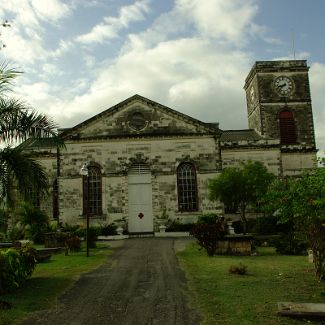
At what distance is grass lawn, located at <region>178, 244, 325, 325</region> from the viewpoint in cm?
814

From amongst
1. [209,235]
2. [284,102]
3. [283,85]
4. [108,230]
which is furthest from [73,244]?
[283,85]

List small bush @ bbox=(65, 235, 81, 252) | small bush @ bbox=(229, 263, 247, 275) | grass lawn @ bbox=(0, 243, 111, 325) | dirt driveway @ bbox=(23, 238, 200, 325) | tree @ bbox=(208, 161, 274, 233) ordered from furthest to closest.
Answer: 1. tree @ bbox=(208, 161, 274, 233)
2. small bush @ bbox=(65, 235, 81, 252)
3. small bush @ bbox=(229, 263, 247, 275)
4. grass lawn @ bbox=(0, 243, 111, 325)
5. dirt driveway @ bbox=(23, 238, 200, 325)

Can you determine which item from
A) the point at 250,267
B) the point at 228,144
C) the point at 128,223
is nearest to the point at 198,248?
the point at 250,267

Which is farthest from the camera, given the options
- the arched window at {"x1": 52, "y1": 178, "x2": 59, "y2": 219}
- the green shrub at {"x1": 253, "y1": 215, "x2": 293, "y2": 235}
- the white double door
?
the arched window at {"x1": 52, "y1": 178, "x2": 59, "y2": 219}

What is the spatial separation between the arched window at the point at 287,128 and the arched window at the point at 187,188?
36.8 feet

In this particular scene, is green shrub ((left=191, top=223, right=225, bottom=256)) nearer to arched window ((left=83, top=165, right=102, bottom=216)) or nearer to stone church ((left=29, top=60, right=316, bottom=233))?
stone church ((left=29, top=60, right=316, bottom=233))

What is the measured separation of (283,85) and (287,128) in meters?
3.98

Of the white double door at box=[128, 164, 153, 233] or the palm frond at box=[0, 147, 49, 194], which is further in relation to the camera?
the white double door at box=[128, 164, 153, 233]

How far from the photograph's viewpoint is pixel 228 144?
32906 millimetres

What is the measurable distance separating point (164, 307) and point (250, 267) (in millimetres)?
5924

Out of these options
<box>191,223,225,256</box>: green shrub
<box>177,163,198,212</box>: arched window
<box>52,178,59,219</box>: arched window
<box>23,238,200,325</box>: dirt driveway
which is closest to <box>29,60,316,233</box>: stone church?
<box>177,163,198,212</box>: arched window

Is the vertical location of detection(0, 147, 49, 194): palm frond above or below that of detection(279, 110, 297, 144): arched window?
below

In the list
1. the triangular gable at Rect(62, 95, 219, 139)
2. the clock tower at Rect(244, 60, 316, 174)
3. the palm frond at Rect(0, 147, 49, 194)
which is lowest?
the palm frond at Rect(0, 147, 49, 194)

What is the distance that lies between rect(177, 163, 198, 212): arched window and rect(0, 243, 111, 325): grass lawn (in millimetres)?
11276
